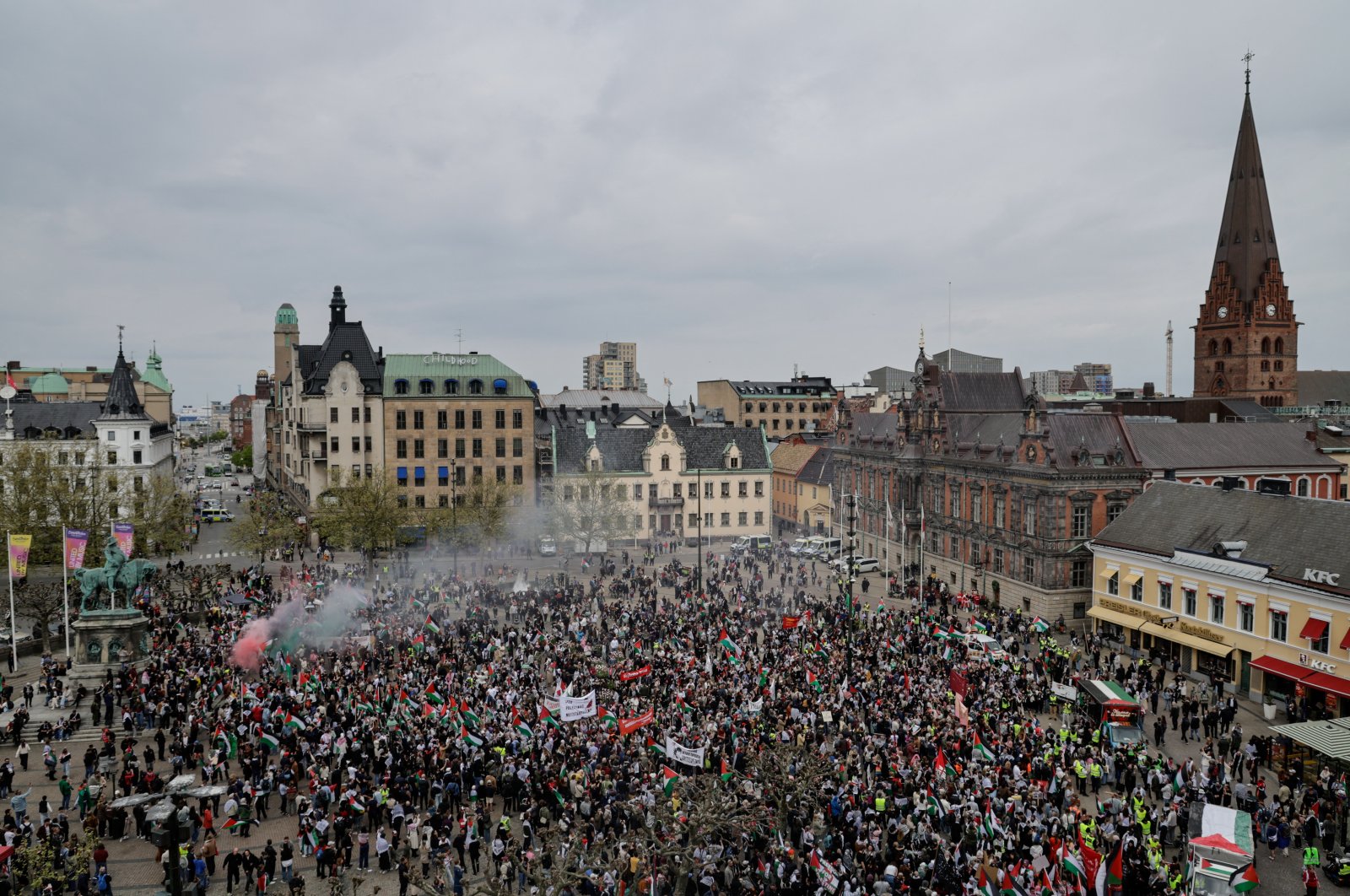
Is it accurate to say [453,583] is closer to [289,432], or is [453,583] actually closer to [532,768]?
[532,768]

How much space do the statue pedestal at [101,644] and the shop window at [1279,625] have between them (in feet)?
156

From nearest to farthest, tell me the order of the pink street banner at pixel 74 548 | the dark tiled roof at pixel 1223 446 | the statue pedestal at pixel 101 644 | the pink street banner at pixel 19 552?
the statue pedestal at pixel 101 644 → the pink street banner at pixel 19 552 → the pink street banner at pixel 74 548 → the dark tiled roof at pixel 1223 446

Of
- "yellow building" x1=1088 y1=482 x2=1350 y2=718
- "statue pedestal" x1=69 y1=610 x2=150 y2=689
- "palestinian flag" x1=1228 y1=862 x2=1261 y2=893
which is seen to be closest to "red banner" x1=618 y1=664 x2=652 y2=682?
"palestinian flag" x1=1228 y1=862 x2=1261 y2=893

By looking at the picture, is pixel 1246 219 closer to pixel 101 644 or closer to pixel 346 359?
pixel 346 359

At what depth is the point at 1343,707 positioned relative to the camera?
116ft

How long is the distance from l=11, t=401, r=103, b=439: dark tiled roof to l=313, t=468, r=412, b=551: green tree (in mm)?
26569

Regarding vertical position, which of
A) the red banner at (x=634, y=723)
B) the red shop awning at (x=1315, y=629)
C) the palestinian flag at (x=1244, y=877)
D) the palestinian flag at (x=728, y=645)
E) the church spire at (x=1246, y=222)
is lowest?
the palestinian flag at (x=1244, y=877)

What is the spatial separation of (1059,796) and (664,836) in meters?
11.7

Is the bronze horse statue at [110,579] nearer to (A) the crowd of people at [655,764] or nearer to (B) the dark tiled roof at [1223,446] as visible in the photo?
(A) the crowd of people at [655,764]

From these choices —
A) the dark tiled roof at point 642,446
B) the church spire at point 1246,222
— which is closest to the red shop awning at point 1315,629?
the dark tiled roof at point 642,446

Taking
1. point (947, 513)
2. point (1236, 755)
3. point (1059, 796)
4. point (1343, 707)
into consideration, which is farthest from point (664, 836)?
point (947, 513)

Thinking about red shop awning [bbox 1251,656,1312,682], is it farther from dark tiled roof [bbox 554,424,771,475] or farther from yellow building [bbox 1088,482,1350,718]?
dark tiled roof [bbox 554,424,771,475]

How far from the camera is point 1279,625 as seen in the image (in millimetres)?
39188

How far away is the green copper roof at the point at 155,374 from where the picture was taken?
481 ft
